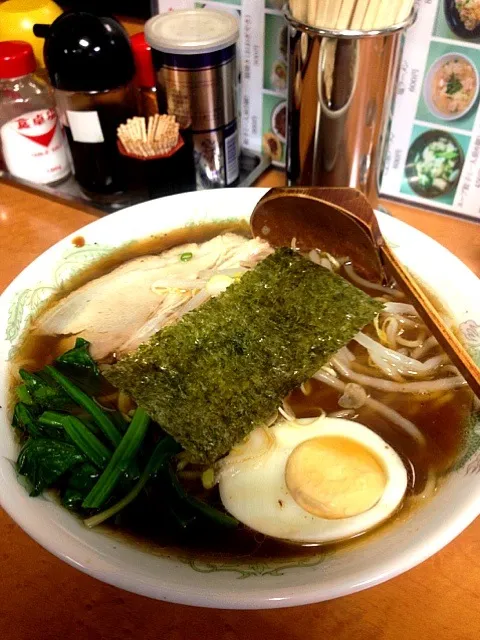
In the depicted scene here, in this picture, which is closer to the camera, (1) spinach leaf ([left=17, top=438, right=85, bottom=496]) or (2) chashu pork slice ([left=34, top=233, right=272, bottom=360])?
(1) spinach leaf ([left=17, top=438, right=85, bottom=496])

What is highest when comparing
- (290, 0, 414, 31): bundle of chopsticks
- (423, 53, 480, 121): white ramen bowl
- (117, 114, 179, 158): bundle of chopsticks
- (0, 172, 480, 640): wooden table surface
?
(290, 0, 414, 31): bundle of chopsticks

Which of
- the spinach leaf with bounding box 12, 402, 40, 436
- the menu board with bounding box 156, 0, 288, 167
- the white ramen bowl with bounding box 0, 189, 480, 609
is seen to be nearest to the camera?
the white ramen bowl with bounding box 0, 189, 480, 609

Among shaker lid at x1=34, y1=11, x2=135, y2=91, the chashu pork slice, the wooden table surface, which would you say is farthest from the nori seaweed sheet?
shaker lid at x1=34, y1=11, x2=135, y2=91

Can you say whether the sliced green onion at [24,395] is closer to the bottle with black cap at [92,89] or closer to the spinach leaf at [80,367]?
the spinach leaf at [80,367]

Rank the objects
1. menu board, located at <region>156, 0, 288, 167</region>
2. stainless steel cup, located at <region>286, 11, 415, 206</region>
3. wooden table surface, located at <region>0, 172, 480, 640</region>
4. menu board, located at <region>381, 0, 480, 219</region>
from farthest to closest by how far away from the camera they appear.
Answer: menu board, located at <region>156, 0, 288, 167</region> → menu board, located at <region>381, 0, 480, 219</region> → stainless steel cup, located at <region>286, 11, 415, 206</region> → wooden table surface, located at <region>0, 172, 480, 640</region>

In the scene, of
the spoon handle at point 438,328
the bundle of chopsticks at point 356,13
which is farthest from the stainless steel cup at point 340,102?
the spoon handle at point 438,328

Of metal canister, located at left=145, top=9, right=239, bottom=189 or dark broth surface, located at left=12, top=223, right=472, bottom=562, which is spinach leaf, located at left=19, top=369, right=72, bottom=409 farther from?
metal canister, located at left=145, top=9, right=239, bottom=189

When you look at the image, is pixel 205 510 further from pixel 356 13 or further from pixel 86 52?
pixel 86 52
